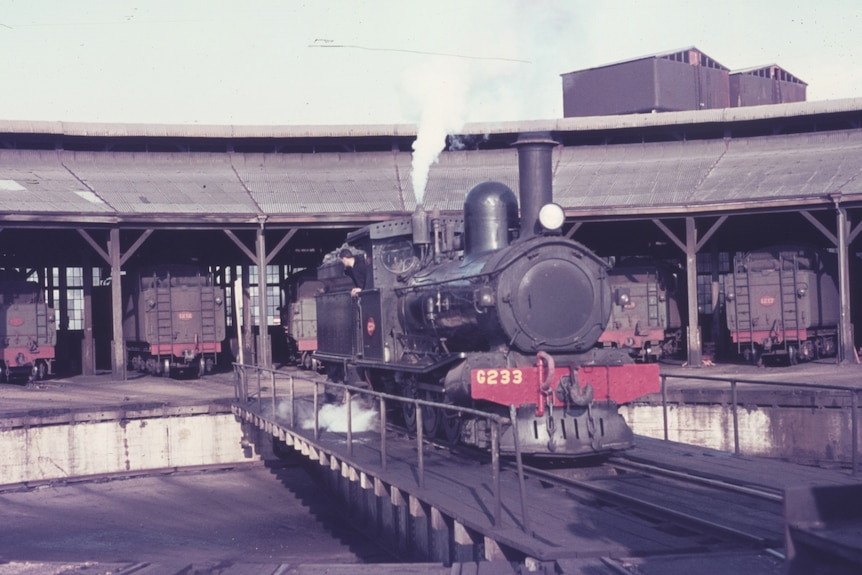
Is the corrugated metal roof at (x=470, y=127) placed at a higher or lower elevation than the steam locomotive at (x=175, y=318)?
higher

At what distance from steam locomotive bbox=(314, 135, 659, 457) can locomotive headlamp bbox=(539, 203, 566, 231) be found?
12 mm

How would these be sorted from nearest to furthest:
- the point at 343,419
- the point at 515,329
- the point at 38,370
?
1. the point at 515,329
2. the point at 343,419
3. the point at 38,370

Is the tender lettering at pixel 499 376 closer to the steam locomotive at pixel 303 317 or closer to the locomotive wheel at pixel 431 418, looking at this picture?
the locomotive wheel at pixel 431 418

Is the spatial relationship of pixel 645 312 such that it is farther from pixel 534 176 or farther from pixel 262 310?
pixel 534 176

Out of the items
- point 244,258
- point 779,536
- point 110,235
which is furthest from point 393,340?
point 244,258

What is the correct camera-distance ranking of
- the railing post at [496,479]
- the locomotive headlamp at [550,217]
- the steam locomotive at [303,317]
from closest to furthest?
the railing post at [496,479]
the locomotive headlamp at [550,217]
the steam locomotive at [303,317]

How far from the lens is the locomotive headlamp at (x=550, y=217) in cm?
1112

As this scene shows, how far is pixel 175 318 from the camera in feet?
87.4

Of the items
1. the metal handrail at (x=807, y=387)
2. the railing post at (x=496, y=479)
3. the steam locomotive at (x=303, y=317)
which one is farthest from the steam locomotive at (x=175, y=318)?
the railing post at (x=496, y=479)

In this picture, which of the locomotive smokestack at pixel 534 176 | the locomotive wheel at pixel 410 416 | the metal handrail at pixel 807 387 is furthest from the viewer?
the locomotive wheel at pixel 410 416

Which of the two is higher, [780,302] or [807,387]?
[780,302]

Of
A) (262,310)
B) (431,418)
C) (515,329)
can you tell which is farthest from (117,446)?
(515,329)

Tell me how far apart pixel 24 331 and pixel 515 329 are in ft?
61.6

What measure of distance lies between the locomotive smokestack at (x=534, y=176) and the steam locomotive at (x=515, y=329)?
0.01 meters
